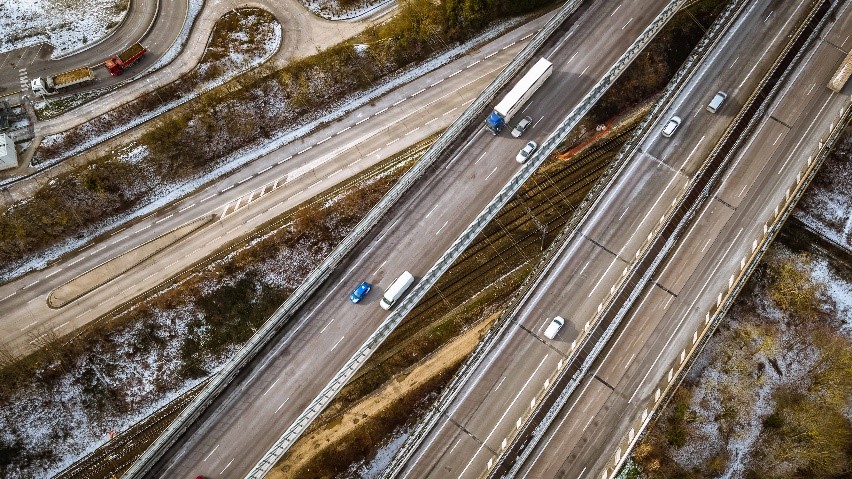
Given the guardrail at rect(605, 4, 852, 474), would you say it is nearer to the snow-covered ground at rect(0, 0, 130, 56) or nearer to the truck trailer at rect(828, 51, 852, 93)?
the truck trailer at rect(828, 51, 852, 93)

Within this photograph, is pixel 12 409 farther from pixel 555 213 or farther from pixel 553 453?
pixel 555 213

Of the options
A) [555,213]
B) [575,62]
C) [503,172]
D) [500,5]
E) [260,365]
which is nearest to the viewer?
[260,365]

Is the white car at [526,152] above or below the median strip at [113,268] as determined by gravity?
above

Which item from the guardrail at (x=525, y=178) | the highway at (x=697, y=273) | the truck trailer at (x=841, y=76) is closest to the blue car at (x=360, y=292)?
the guardrail at (x=525, y=178)

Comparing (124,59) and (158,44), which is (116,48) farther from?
(158,44)

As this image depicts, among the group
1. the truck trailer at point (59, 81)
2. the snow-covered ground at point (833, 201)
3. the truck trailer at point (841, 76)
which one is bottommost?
the truck trailer at point (59, 81)

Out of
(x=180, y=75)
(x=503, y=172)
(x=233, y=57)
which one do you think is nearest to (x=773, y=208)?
(x=503, y=172)

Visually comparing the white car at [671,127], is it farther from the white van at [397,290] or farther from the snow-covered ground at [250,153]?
the white van at [397,290]
